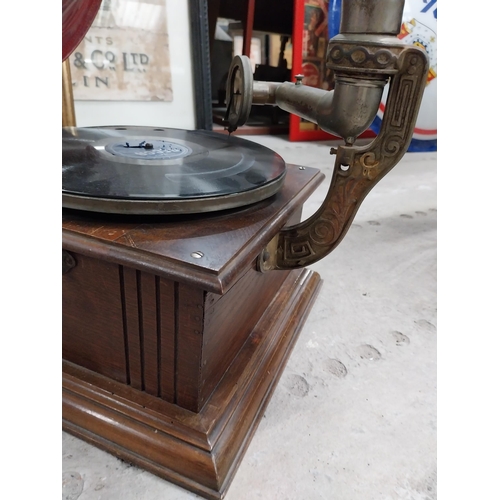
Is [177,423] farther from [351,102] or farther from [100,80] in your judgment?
[100,80]

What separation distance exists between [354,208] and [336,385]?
390 millimetres

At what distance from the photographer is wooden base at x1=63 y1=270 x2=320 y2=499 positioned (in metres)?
0.66

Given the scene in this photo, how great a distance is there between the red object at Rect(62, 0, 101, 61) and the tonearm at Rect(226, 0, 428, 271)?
12.2 inches

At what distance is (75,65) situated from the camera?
1503 millimetres

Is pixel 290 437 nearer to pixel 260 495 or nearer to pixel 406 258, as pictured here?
pixel 260 495

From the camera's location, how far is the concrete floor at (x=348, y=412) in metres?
0.67

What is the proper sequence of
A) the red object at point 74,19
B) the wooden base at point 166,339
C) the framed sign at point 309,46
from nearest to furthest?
the wooden base at point 166,339 → the red object at point 74,19 → the framed sign at point 309,46

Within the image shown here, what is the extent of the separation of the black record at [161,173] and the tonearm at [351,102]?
109mm

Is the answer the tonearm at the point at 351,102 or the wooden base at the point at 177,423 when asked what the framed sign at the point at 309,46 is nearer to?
the tonearm at the point at 351,102

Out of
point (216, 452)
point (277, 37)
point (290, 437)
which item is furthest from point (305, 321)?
point (277, 37)

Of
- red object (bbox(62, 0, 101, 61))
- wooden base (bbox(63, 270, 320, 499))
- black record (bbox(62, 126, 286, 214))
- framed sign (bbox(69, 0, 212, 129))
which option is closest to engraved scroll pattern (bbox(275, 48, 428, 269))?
black record (bbox(62, 126, 286, 214))

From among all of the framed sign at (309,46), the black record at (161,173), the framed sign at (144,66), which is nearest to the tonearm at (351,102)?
the black record at (161,173)

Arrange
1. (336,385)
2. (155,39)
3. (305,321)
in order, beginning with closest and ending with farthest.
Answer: (336,385) → (305,321) → (155,39)

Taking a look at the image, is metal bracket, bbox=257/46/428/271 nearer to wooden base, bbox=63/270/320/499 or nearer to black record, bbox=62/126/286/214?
black record, bbox=62/126/286/214
